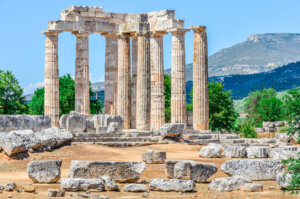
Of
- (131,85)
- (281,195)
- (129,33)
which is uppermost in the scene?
(129,33)

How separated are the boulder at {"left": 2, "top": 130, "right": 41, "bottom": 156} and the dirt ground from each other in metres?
0.43

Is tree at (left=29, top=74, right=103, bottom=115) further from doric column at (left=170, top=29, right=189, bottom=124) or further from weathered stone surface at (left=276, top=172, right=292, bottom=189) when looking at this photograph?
weathered stone surface at (left=276, top=172, right=292, bottom=189)

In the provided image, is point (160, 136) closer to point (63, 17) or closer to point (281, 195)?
point (63, 17)

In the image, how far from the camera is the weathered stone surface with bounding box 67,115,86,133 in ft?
140

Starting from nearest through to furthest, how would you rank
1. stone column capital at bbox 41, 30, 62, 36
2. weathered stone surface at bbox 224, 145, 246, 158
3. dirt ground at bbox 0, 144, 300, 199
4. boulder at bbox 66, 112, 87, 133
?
dirt ground at bbox 0, 144, 300, 199 → weathered stone surface at bbox 224, 145, 246, 158 → boulder at bbox 66, 112, 87, 133 → stone column capital at bbox 41, 30, 62, 36

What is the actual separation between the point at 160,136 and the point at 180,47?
40.5 ft

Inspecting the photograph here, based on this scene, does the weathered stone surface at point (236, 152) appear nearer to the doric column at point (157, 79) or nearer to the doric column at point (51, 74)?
the doric column at point (157, 79)

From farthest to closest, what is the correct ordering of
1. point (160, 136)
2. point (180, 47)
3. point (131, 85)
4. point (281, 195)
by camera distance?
point (131, 85) < point (180, 47) < point (160, 136) < point (281, 195)

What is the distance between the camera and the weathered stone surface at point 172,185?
23516 millimetres

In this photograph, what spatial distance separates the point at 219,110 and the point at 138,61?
32.6m

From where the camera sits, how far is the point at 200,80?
56.5 meters

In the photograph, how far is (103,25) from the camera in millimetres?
58625

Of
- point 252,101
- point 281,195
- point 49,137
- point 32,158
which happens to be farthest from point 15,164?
point 252,101

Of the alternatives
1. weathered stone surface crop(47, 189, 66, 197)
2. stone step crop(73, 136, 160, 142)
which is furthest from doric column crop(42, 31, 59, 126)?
weathered stone surface crop(47, 189, 66, 197)
